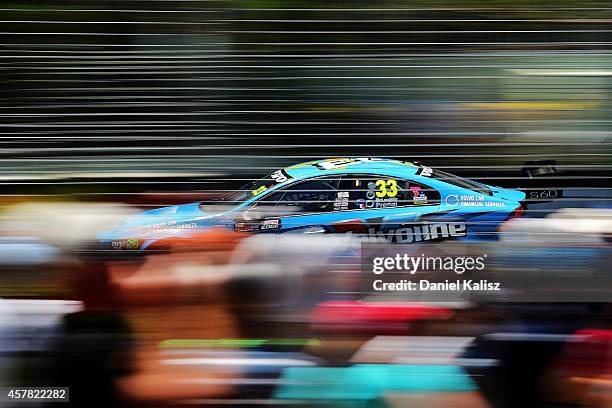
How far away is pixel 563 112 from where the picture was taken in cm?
306

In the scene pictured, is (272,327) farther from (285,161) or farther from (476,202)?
(476,202)

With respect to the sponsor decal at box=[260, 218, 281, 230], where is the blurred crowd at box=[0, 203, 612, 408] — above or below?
below

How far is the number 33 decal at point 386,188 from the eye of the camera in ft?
10.5

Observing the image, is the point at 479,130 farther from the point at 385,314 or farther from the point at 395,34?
the point at 385,314

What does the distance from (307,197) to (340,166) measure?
190 millimetres

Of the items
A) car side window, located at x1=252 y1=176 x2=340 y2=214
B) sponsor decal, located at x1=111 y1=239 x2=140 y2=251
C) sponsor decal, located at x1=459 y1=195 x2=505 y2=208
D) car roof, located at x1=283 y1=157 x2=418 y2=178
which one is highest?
car roof, located at x1=283 y1=157 x2=418 y2=178

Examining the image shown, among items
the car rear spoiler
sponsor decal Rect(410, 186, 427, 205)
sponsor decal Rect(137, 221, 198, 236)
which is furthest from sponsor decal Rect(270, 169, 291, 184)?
the car rear spoiler

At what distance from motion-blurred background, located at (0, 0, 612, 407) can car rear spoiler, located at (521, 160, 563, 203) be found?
3 cm

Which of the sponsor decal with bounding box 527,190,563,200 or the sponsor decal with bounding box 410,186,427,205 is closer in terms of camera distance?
the sponsor decal with bounding box 527,190,563,200

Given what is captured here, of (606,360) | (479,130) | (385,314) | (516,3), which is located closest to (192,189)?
(385,314)

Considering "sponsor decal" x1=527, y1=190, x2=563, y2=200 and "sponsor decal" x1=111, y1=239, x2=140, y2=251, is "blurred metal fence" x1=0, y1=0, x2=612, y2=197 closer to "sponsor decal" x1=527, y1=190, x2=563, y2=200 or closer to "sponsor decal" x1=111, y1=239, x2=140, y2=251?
"sponsor decal" x1=527, y1=190, x2=563, y2=200

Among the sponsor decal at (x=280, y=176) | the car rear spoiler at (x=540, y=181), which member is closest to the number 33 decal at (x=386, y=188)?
the sponsor decal at (x=280, y=176)

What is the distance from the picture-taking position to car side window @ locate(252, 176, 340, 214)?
3.15 m

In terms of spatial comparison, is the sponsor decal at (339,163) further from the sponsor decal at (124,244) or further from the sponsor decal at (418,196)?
the sponsor decal at (124,244)
